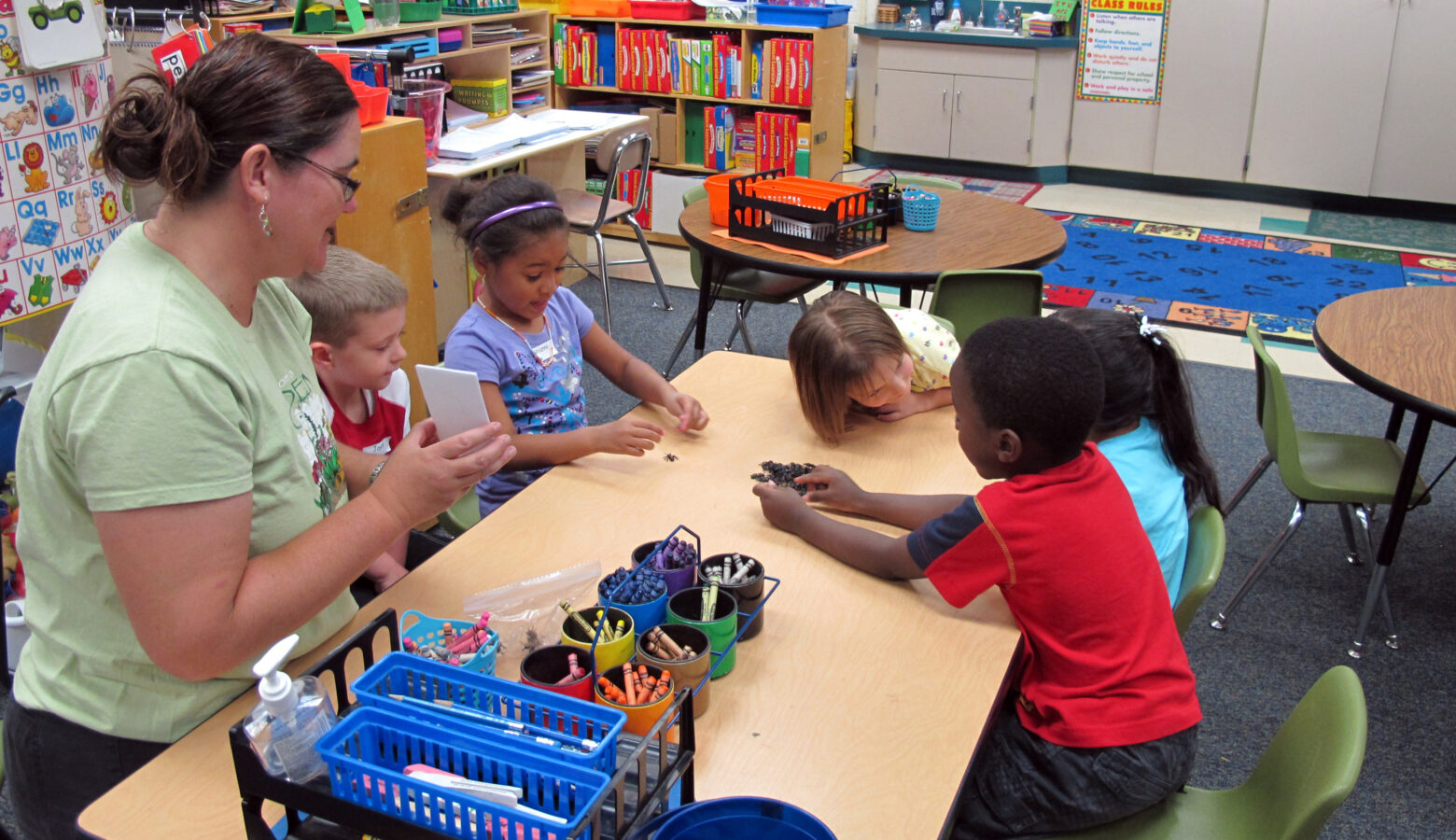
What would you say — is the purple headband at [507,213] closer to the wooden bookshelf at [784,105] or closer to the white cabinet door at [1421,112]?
the wooden bookshelf at [784,105]

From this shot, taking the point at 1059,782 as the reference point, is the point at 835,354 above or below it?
above

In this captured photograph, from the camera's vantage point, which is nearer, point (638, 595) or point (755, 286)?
point (638, 595)

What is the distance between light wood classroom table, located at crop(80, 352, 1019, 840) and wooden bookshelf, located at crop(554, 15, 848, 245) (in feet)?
11.8

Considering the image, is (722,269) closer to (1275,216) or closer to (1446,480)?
(1446,480)

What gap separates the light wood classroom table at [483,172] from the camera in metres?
4.12

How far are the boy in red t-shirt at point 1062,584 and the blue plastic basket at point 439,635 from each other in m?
0.57

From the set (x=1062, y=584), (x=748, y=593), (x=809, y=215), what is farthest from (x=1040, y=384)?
(x=809, y=215)

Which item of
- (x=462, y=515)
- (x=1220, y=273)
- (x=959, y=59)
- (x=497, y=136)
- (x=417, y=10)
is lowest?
(x=1220, y=273)

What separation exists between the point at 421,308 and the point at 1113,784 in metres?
2.85

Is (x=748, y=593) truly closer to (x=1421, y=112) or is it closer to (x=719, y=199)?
(x=719, y=199)

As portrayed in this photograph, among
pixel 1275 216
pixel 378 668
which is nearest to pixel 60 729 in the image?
pixel 378 668

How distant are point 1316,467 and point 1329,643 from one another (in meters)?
0.43

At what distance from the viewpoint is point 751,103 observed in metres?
5.61

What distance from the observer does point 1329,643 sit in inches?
101
